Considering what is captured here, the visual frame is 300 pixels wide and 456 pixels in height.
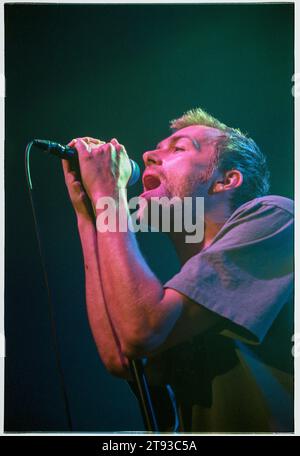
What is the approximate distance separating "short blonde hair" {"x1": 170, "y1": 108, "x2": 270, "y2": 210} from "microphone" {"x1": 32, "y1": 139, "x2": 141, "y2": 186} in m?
0.28

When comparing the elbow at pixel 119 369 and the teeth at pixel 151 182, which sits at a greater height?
the teeth at pixel 151 182

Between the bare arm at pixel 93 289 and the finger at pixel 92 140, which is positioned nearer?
the bare arm at pixel 93 289

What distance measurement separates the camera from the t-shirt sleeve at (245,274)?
2012 mm

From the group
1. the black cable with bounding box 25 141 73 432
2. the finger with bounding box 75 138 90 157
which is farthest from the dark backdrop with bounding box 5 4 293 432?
the finger with bounding box 75 138 90 157

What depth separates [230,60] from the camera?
2.27m

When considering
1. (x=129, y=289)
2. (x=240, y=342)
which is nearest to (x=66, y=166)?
(x=129, y=289)

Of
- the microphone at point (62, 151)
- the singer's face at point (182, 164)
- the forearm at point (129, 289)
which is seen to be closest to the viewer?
the forearm at point (129, 289)

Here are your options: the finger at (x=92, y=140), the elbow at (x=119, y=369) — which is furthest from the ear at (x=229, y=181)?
the elbow at (x=119, y=369)

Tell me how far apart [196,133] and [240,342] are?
762 millimetres

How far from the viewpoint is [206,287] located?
200 centimetres

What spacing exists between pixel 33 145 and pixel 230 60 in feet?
2.62

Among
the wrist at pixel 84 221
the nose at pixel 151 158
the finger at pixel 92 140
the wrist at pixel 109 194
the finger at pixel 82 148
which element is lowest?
the wrist at pixel 84 221

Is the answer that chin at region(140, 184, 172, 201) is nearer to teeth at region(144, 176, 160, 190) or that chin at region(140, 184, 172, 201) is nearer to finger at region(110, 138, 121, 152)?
teeth at region(144, 176, 160, 190)

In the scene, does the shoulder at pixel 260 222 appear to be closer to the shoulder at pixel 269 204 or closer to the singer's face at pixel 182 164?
the shoulder at pixel 269 204
